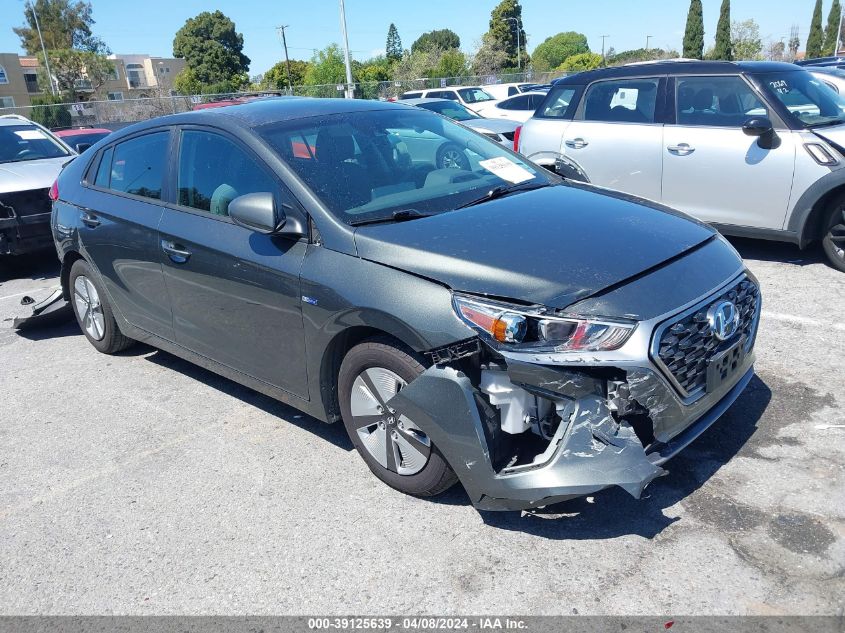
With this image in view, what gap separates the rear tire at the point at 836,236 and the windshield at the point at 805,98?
79 cm

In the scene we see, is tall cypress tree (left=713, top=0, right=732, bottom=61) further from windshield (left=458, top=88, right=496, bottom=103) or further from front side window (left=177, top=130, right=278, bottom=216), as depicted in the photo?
front side window (left=177, top=130, right=278, bottom=216)

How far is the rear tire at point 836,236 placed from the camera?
244 inches

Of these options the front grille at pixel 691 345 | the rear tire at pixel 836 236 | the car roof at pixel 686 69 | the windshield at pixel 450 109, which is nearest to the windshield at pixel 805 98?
the car roof at pixel 686 69

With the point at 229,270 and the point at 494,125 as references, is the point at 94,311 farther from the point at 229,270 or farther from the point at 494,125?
the point at 494,125

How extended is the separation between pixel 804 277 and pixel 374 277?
462 centimetres

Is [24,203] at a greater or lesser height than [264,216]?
lesser

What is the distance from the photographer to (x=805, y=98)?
21.8ft

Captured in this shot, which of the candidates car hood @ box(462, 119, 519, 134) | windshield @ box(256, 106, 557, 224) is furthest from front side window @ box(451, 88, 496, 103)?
windshield @ box(256, 106, 557, 224)

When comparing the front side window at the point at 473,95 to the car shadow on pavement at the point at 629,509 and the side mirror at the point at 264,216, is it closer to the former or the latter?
the side mirror at the point at 264,216

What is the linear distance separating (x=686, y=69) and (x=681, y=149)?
805mm

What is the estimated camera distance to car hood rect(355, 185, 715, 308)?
2.95 meters

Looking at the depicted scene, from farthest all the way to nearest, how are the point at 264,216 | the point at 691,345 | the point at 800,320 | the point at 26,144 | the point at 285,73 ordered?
the point at 285,73, the point at 26,144, the point at 800,320, the point at 264,216, the point at 691,345

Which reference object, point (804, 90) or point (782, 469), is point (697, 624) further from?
point (804, 90)

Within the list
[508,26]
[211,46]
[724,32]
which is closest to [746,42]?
[724,32]
